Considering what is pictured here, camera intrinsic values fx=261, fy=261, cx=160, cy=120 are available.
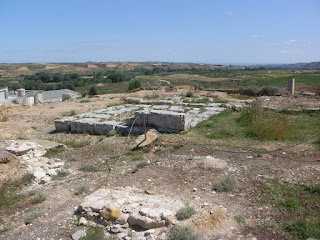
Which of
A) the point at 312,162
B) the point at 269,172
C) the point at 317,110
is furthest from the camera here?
the point at 317,110

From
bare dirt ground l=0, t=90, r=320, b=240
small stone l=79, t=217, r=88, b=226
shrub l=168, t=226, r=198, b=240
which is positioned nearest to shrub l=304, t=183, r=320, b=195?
bare dirt ground l=0, t=90, r=320, b=240

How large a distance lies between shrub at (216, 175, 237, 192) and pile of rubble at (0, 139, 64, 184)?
3.64 m

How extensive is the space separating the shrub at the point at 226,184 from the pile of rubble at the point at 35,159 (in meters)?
3.64

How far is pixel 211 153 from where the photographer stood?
6.63 metres

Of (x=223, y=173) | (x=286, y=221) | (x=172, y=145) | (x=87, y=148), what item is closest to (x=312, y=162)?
(x=223, y=173)

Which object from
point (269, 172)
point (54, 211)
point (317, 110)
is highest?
point (317, 110)

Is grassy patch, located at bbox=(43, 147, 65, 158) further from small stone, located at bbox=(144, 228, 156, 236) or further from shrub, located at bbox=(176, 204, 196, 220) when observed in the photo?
shrub, located at bbox=(176, 204, 196, 220)

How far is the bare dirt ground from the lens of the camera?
12.5ft

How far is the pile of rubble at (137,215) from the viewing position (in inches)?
143

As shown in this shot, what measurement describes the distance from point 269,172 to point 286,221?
169 centimetres

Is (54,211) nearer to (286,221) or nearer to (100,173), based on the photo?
(100,173)

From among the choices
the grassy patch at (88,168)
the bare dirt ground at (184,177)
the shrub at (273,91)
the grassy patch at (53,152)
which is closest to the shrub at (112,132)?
the bare dirt ground at (184,177)

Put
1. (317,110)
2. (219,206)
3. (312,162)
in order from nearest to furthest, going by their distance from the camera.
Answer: (219,206)
(312,162)
(317,110)

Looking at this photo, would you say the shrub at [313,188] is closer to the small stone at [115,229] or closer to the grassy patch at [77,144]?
the small stone at [115,229]
